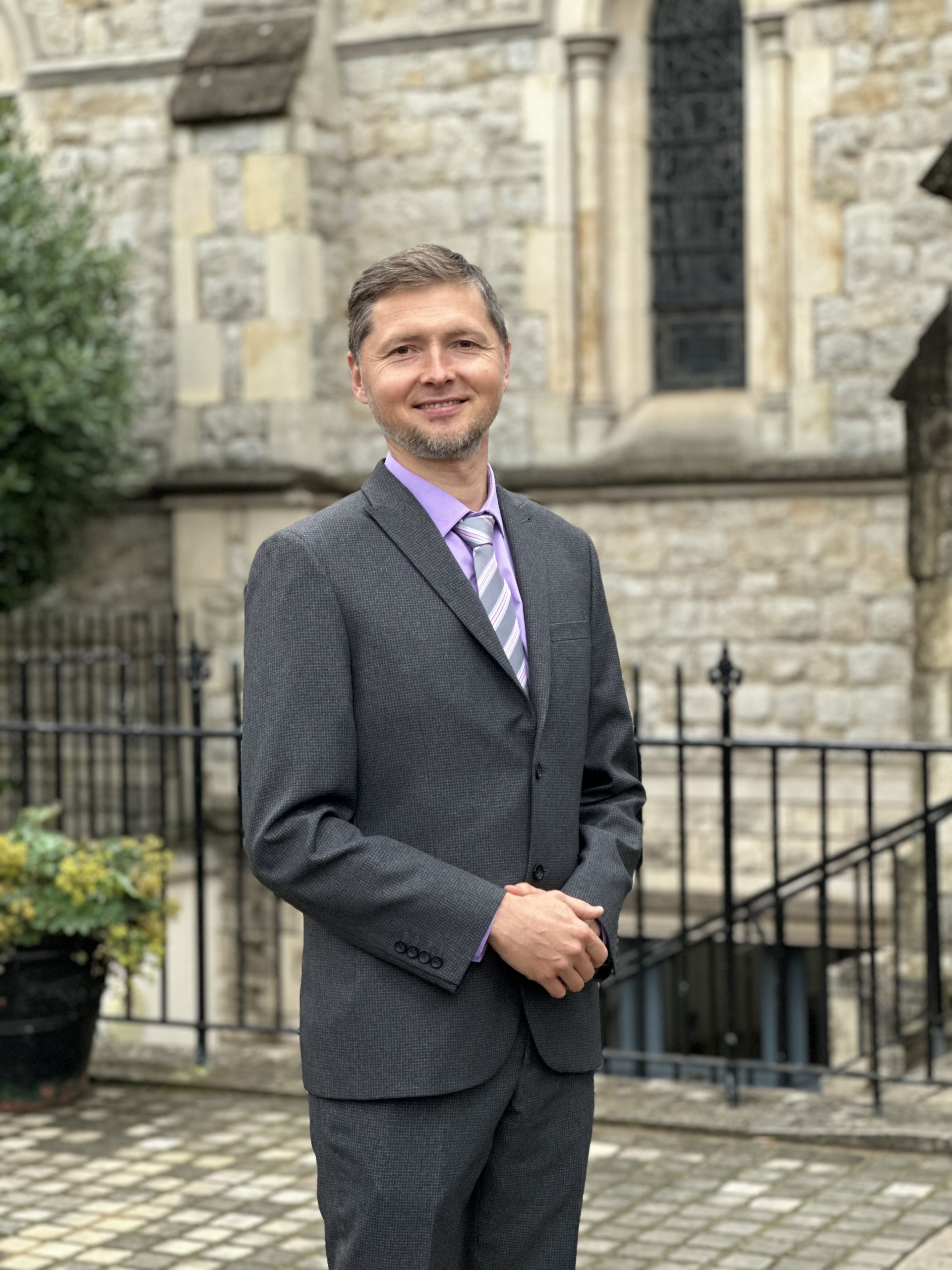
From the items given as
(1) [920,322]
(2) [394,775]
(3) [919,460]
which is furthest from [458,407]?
(1) [920,322]

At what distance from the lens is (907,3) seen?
36.5ft

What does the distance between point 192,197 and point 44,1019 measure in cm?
798

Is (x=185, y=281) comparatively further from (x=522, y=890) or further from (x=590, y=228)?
(x=522, y=890)

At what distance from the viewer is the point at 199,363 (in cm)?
1252

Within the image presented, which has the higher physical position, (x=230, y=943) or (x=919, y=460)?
(x=919, y=460)

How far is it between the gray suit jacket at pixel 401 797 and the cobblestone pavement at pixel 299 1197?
2032mm

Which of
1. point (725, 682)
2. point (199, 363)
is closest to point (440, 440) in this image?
point (725, 682)

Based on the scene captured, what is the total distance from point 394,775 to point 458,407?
1.78 feet

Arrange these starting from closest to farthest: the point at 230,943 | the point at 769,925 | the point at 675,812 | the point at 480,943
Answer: the point at 480,943
the point at 769,925
the point at 675,812
the point at 230,943

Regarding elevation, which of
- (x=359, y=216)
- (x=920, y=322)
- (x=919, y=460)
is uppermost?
(x=359, y=216)

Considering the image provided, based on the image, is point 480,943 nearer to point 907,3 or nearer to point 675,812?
point 675,812

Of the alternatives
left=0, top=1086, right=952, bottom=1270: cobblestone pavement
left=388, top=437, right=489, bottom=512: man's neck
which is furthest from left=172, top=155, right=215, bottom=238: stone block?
left=388, top=437, right=489, bottom=512: man's neck

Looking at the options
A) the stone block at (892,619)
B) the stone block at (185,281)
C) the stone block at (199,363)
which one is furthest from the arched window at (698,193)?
the stone block at (185,281)

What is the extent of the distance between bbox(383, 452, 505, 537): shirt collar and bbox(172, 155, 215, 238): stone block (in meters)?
10.2
